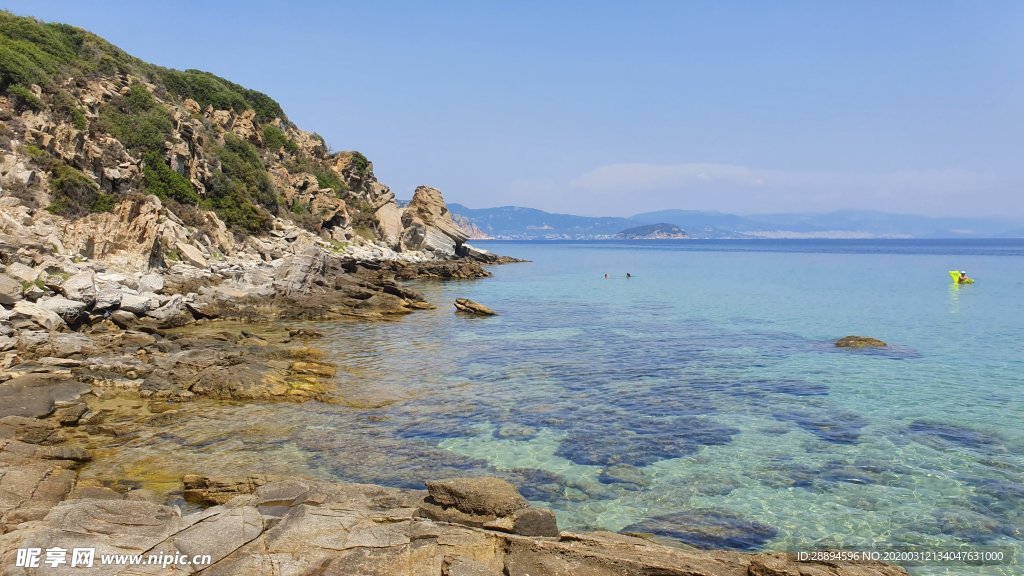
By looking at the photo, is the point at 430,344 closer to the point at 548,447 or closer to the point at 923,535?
the point at 548,447

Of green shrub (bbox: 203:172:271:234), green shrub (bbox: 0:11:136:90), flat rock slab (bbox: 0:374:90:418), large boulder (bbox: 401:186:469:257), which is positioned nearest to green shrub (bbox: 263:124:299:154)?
green shrub (bbox: 0:11:136:90)

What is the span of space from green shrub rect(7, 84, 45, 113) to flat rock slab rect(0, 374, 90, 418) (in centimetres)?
2998

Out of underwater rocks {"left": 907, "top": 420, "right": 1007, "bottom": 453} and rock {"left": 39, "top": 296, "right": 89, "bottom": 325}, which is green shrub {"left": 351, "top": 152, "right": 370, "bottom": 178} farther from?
underwater rocks {"left": 907, "top": 420, "right": 1007, "bottom": 453}

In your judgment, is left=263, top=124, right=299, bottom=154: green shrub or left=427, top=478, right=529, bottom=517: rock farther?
left=263, top=124, right=299, bottom=154: green shrub

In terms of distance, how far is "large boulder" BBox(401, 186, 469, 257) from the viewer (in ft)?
239

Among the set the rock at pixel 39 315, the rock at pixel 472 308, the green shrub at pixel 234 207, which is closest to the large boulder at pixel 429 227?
the green shrub at pixel 234 207

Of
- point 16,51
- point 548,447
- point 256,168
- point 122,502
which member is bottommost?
point 548,447

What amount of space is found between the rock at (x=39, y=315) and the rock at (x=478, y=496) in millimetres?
18462

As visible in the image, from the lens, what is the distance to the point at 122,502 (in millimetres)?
8094

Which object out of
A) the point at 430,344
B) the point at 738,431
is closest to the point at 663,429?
the point at 738,431

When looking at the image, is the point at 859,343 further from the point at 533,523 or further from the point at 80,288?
the point at 80,288

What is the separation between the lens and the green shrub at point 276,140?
67.8m

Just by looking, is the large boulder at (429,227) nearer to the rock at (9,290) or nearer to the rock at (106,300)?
the rock at (106,300)

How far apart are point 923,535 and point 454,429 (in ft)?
30.9
